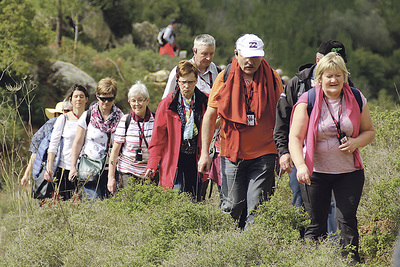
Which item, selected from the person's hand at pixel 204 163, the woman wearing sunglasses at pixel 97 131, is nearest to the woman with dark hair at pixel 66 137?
the woman wearing sunglasses at pixel 97 131

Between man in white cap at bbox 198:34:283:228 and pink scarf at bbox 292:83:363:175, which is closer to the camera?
pink scarf at bbox 292:83:363:175

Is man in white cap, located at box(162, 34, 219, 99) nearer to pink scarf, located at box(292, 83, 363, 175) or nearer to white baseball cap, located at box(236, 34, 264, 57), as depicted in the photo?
white baseball cap, located at box(236, 34, 264, 57)

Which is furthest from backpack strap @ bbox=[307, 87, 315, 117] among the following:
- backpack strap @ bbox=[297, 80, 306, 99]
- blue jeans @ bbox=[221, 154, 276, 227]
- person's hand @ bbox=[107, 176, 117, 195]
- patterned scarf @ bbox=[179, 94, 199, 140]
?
person's hand @ bbox=[107, 176, 117, 195]

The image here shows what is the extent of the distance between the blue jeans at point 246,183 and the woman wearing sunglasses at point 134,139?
46.9 inches

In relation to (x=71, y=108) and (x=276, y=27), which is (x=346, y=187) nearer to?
(x=71, y=108)

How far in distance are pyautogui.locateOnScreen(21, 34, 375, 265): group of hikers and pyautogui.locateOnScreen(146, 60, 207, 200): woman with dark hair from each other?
0.01m

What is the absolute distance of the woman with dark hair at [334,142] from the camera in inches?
161

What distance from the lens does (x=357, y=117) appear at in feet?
13.5

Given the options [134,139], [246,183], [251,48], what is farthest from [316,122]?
[134,139]

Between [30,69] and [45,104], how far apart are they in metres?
1.24

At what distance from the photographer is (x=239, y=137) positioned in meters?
4.90

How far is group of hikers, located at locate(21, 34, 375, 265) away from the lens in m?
4.12

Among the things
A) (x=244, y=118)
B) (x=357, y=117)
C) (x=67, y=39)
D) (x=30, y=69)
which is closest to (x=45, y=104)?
(x=30, y=69)

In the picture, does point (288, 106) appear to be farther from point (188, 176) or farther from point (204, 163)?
point (188, 176)
